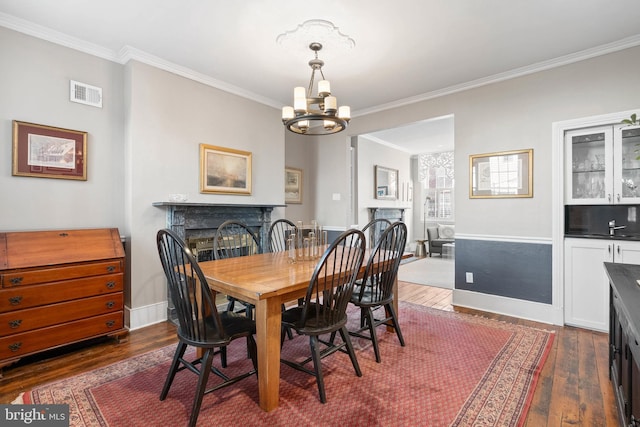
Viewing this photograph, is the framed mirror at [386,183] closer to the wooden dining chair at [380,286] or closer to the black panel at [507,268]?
the black panel at [507,268]

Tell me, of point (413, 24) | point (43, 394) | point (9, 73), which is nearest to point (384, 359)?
point (43, 394)

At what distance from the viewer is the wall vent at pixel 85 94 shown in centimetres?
293

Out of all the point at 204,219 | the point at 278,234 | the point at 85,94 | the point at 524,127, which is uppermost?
the point at 85,94

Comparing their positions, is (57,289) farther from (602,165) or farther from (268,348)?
(602,165)

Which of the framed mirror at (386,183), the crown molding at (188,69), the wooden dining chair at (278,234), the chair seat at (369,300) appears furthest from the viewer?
the framed mirror at (386,183)

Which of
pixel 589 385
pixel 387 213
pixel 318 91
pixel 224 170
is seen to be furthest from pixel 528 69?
pixel 387 213

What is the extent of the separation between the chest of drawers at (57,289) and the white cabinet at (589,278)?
4193 millimetres

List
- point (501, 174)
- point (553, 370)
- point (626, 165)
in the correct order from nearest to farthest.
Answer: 1. point (553, 370)
2. point (626, 165)
3. point (501, 174)

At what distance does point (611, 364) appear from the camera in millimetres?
2119

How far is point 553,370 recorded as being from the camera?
2.30m

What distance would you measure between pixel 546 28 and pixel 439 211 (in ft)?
20.7

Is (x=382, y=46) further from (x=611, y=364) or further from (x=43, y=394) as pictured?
(x=43, y=394)

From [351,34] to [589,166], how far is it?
262cm

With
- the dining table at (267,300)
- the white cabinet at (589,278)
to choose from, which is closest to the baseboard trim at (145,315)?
the dining table at (267,300)
